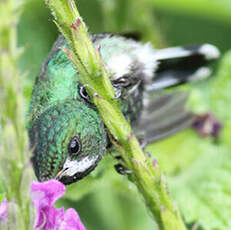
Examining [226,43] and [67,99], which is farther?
[226,43]

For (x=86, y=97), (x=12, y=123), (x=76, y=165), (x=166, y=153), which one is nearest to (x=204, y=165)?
(x=166, y=153)

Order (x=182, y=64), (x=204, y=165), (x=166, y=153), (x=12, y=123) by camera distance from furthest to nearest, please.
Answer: (x=166, y=153), (x=204, y=165), (x=182, y=64), (x=12, y=123)

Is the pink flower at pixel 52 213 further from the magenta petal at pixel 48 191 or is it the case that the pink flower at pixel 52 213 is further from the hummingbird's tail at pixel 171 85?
the hummingbird's tail at pixel 171 85

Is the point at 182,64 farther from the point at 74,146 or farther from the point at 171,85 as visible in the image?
the point at 74,146

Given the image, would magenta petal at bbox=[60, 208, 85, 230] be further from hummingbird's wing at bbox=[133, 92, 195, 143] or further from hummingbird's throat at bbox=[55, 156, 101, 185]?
A: hummingbird's wing at bbox=[133, 92, 195, 143]

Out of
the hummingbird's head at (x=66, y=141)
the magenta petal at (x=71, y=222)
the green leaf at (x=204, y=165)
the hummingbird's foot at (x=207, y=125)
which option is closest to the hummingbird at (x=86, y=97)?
the hummingbird's head at (x=66, y=141)

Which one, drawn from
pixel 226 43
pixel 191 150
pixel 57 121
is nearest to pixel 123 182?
pixel 191 150

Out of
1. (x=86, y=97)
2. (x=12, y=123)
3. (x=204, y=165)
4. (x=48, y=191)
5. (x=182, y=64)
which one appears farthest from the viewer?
(x=204, y=165)

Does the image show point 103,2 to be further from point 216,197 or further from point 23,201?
point 23,201
